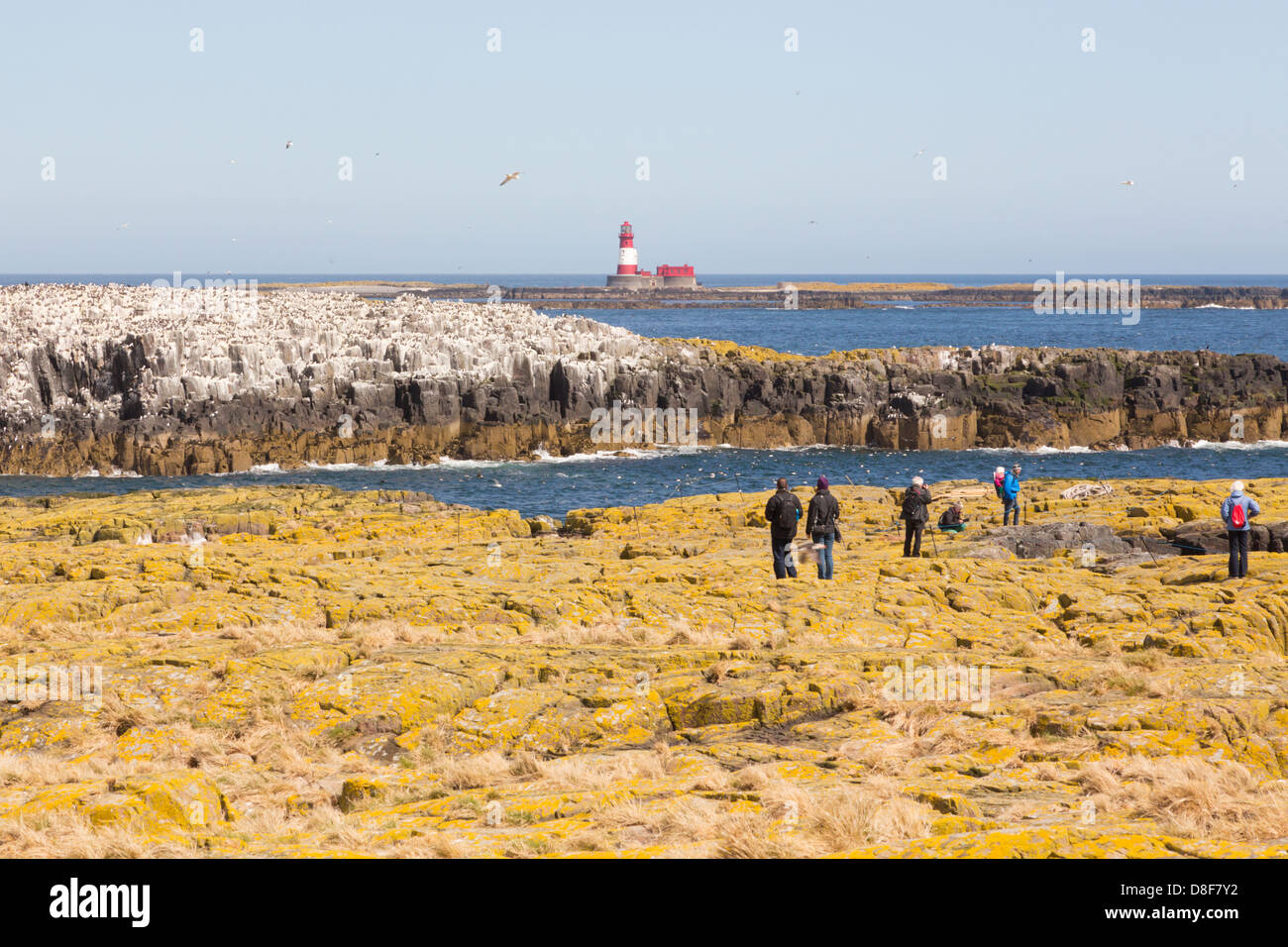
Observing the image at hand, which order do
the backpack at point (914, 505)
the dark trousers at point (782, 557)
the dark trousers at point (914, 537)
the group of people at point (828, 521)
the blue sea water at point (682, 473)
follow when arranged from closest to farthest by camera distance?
the group of people at point (828, 521)
the dark trousers at point (782, 557)
the backpack at point (914, 505)
the dark trousers at point (914, 537)
the blue sea water at point (682, 473)

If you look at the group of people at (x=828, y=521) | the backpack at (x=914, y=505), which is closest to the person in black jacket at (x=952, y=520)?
the group of people at (x=828, y=521)

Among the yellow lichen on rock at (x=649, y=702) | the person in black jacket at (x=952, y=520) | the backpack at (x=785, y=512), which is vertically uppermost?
the backpack at (x=785, y=512)

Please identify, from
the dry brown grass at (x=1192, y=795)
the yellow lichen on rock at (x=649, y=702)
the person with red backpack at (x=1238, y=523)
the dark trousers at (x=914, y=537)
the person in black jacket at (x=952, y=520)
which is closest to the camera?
the dry brown grass at (x=1192, y=795)

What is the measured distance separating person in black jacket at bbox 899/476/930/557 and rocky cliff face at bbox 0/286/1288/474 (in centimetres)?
3764

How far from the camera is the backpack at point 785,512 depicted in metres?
21.2

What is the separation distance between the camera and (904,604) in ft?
65.4

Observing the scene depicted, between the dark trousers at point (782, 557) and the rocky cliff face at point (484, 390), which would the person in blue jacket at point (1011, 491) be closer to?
the dark trousers at point (782, 557)

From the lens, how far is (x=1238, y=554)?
20.7m

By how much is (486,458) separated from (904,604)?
136ft

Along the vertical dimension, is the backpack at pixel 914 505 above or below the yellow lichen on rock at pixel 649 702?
above

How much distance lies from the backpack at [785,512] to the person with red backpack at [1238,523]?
26.0 ft

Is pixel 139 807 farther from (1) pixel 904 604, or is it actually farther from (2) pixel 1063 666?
(1) pixel 904 604

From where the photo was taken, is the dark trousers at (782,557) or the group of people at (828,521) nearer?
the group of people at (828,521)
